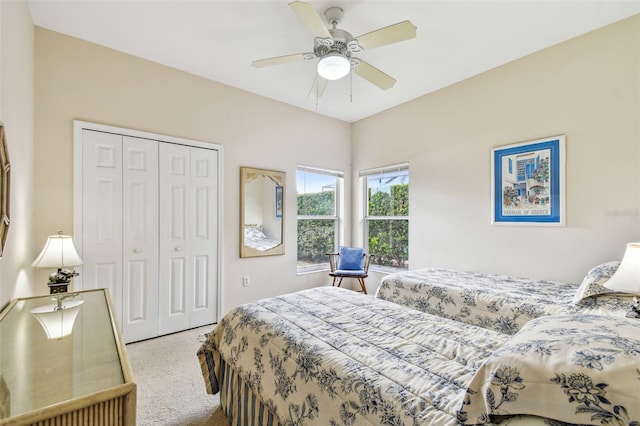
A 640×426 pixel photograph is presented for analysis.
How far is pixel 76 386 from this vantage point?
2.82 ft

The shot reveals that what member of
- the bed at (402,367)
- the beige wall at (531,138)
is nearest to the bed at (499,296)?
the beige wall at (531,138)

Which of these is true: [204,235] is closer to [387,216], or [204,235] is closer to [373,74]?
[373,74]

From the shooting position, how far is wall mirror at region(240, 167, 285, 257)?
3617 millimetres

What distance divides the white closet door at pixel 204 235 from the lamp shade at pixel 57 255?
1.20m

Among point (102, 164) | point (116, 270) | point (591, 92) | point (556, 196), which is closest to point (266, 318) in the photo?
point (116, 270)

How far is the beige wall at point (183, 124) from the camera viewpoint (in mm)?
2504

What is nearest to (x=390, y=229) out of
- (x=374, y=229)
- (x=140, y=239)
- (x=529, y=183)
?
(x=374, y=229)

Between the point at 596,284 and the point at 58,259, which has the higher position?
the point at 58,259

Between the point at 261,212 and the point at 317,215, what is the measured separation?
3.23ft

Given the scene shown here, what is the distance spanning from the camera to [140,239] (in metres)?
2.92

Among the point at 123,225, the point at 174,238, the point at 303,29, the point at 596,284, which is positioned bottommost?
the point at 596,284

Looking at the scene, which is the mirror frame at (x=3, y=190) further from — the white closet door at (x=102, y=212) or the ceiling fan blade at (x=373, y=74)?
the ceiling fan blade at (x=373, y=74)

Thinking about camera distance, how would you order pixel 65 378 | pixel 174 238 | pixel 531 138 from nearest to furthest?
pixel 65 378, pixel 531 138, pixel 174 238

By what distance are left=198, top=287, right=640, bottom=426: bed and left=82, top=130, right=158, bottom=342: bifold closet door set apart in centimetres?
→ 143
